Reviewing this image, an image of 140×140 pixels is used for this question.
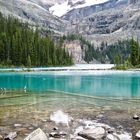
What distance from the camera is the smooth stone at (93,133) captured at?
1995cm

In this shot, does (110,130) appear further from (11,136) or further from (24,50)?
(24,50)

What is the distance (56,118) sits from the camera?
83.7 ft

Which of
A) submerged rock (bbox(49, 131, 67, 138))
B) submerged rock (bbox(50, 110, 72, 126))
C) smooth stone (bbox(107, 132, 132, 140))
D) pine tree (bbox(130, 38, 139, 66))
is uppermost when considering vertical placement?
pine tree (bbox(130, 38, 139, 66))

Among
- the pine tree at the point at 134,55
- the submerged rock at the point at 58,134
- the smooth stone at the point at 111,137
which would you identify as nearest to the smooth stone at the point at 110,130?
the smooth stone at the point at 111,137

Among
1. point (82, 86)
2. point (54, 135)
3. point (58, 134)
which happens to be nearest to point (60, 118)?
point (58, 134)

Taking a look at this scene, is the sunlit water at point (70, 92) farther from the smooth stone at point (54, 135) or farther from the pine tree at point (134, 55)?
the pine tree at point (134, 55)

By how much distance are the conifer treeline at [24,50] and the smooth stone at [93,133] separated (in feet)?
398

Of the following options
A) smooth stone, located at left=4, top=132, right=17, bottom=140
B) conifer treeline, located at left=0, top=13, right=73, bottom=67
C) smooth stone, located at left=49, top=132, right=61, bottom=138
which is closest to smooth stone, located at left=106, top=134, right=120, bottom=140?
smooth stone, located at left=49, top=132, right=61, bottom=138

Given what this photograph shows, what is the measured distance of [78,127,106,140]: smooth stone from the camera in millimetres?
19953

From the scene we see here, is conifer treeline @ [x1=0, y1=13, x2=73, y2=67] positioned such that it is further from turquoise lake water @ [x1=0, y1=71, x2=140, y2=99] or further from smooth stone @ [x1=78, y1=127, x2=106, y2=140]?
smooth stone @ [x1=78, y1=127, x2=106, y2=140]

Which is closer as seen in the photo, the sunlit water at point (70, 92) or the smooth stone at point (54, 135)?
the smooth stone at point (54, 135)

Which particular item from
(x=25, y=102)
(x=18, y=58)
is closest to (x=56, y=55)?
(x=18, y=58)

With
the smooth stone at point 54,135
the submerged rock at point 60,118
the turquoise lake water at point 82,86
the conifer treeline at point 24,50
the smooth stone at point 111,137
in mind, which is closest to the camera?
the smooth stone at point 111,137

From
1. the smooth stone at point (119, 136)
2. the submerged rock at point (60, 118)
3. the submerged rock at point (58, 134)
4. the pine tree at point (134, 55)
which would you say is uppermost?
the pine tree at point (134, 55)
